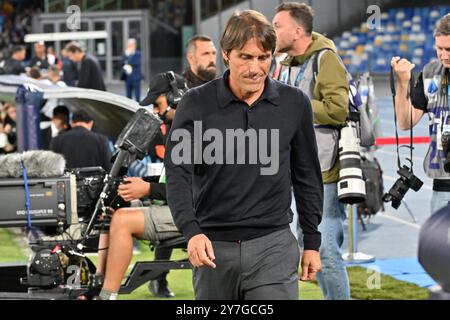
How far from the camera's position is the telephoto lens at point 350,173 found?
608 cm

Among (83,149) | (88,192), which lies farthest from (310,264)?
(83,149)

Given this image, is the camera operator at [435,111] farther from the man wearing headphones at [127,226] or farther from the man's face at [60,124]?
the man's face at [60,124]

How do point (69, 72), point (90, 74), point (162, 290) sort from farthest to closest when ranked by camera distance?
point (69, 72)
point (90, 74)
point (162, 290)

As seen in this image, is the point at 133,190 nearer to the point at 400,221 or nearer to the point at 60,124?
the point at 60,124

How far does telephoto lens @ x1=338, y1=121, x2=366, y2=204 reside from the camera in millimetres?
6078

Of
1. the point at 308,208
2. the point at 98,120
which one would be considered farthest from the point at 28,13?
the point at 308,208

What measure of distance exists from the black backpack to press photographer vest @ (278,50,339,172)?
12.3 ft

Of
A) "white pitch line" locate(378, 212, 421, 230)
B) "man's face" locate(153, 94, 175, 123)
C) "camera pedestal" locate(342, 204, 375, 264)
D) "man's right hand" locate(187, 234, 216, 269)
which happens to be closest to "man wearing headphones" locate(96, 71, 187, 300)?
"man's face" locate(153, 94, 175, 123)

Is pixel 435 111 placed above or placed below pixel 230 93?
below

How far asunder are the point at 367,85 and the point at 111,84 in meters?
31.1

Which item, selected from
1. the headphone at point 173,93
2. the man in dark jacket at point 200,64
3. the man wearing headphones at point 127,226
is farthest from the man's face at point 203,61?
the man wearing headphones at point 127,226

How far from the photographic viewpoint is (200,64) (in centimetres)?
791

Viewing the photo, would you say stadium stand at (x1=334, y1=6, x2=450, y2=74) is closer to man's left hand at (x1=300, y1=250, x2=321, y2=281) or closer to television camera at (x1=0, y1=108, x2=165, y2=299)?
television camera at (x1=0, y1=108, x2=165, y2=299)

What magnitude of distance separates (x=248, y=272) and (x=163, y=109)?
3.66 m
